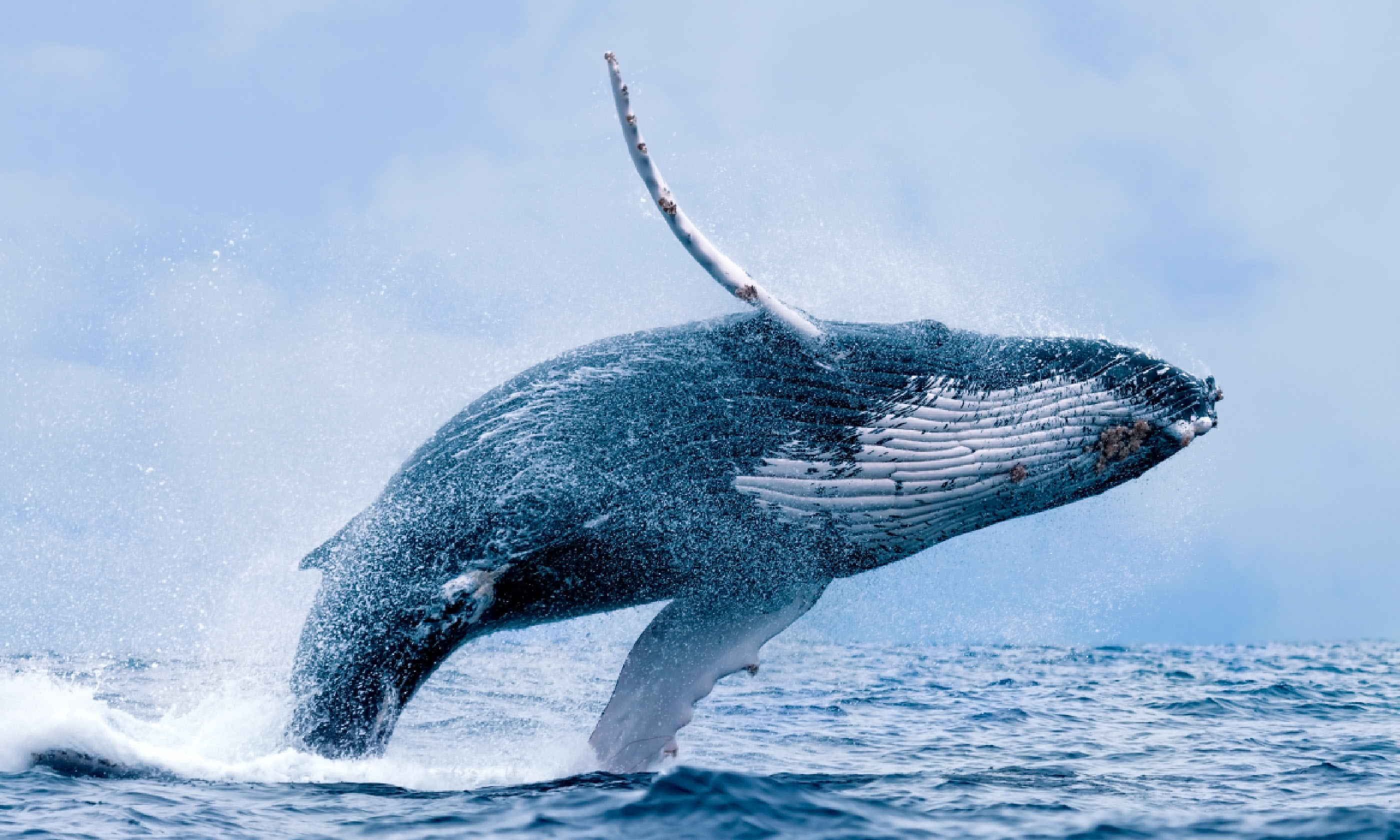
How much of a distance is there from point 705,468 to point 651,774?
1.95 meters

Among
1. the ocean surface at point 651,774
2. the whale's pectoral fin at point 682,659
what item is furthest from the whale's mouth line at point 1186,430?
the whale's pectoral fin at point 682,659

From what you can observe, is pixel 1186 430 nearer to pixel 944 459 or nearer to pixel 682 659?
pixel 944 459

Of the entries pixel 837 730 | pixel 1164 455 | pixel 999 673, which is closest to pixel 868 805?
pixel 1164 455

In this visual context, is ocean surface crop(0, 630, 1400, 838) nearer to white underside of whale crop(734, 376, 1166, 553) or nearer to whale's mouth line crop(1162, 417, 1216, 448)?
white underside of whale crop(734, 376, 1166, 553)

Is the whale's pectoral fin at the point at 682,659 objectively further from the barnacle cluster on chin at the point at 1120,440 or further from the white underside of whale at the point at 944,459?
the barnacle cluster on chin at the point at 1120,440

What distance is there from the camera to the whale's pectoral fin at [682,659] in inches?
294

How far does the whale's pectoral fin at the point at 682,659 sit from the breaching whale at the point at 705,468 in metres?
0.49

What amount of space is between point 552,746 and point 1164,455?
14.5 feet

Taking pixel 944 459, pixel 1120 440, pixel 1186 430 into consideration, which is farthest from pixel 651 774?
pixel 1186 430

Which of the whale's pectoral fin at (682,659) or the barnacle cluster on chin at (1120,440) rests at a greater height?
the barnacle cluster on chin at (1120,440)

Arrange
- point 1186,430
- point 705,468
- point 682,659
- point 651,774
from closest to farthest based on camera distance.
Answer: point 705,468 → point 1186,430 → point 651,774 → point 682,659

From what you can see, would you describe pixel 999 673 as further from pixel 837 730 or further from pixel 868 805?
pixel 868 805

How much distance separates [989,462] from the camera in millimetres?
6828

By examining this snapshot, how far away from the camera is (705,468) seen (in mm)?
6727
